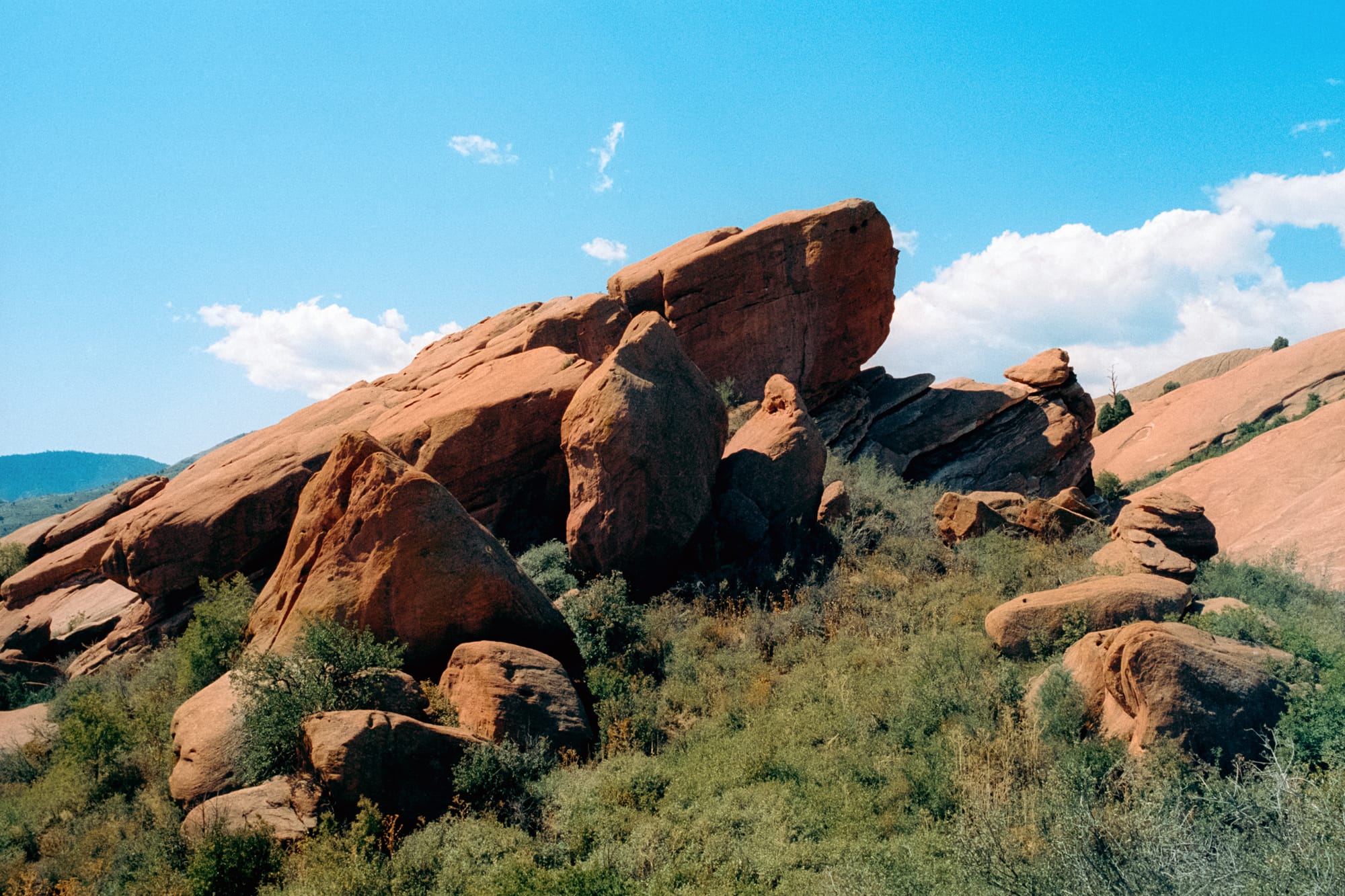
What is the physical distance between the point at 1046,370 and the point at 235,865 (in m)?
20.9

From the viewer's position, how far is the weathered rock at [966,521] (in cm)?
1180

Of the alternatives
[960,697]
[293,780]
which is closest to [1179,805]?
[960,697]

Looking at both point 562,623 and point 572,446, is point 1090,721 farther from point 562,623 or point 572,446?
point 572,446

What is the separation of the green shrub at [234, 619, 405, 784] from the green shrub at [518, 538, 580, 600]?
3022 millimetres

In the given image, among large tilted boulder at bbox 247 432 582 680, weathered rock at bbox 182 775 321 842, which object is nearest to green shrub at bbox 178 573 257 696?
large tilted boulder at bbox 247 432 582 680

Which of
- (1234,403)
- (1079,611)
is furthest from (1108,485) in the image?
(1079,611)

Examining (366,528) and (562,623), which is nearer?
(366,528)

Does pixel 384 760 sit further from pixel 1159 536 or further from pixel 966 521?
pixel 1159 536

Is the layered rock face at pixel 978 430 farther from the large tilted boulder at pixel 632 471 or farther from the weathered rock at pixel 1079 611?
the weathered rock at pixel 1079 611

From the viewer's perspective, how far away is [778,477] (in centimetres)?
1206

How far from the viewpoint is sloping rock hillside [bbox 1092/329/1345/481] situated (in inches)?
1219

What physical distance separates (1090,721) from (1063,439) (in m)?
14.7

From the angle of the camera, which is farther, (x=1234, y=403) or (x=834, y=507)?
(x=1234, y=403)

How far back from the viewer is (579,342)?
676 inches
